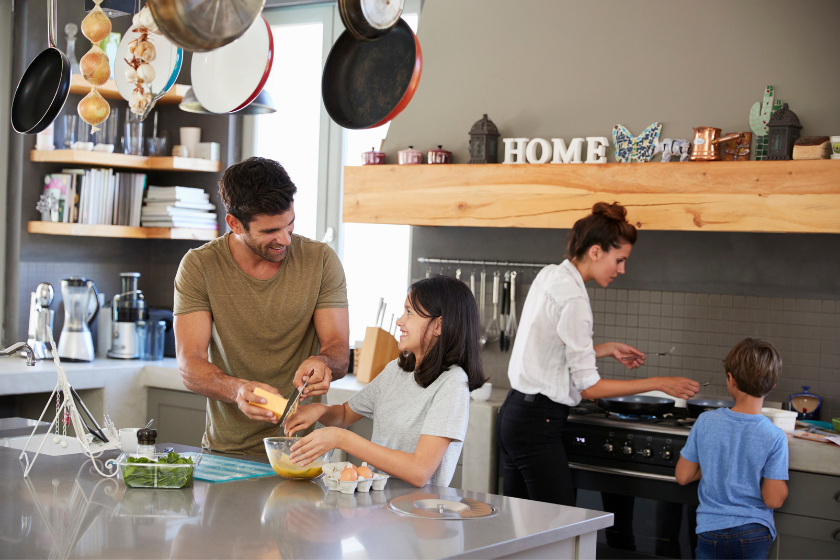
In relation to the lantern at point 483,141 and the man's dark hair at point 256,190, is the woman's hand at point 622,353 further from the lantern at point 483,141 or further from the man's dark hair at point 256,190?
the man's dark hair at point 256,190

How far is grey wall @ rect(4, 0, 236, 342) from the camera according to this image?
420 centimetres

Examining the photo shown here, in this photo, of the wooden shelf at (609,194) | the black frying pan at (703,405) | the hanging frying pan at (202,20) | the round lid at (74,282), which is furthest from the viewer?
the round lid at (74,282)

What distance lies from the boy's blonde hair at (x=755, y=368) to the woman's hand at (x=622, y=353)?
0.47 metres

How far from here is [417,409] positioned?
206 centimetres

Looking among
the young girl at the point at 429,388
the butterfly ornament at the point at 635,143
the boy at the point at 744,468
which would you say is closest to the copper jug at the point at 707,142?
the butterfly ornament at the point at 635,143

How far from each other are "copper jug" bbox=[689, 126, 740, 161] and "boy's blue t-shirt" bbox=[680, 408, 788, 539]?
0.94 meters

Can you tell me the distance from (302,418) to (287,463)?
204 millimetres

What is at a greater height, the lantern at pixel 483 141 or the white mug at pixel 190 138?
the white mug at pixel 190 138

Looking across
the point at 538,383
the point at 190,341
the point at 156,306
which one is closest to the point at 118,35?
the point at 156,306

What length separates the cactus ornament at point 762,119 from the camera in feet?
9.95

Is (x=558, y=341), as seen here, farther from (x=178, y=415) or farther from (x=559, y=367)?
(x=178, y=415)

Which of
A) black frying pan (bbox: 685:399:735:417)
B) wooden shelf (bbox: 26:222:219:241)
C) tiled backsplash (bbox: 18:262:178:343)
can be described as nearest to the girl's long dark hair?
black frying pan (bbox: 685:399:735:417)

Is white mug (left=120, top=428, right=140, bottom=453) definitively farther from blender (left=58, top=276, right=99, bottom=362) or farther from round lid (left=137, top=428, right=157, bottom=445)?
blender (left=58, top=276, right=99, bottom=362)

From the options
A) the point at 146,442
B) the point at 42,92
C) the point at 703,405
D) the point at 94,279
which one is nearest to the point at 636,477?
the point at 703,405
